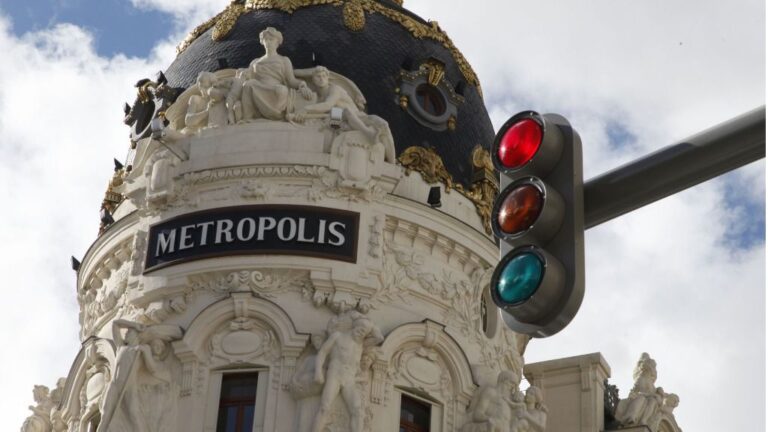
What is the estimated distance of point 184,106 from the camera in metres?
24.8

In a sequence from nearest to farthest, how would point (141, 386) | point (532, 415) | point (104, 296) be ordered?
point (141, 386) → point (532, 415) → point (104, 296)

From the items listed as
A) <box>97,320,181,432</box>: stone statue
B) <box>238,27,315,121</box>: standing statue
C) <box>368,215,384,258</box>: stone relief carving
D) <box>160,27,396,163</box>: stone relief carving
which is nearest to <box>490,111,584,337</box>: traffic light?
<box>97,320,181,432</box>: stone statue

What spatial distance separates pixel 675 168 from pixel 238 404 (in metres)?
17.6

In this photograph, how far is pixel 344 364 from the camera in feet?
69.6

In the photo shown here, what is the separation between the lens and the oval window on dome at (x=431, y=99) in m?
25.3

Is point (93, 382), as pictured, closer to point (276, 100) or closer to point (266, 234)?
point (266, 234)

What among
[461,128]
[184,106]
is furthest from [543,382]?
[184,106]

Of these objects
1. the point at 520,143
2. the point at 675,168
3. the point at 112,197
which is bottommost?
the point at 675,168

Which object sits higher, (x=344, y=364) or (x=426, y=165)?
(x=426, y=165)

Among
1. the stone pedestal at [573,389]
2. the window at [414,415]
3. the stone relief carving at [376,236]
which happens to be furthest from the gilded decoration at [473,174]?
the window at [414,415]

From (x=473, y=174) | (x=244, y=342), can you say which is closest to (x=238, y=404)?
(x=244, y=342)

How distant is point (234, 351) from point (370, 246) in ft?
9.41

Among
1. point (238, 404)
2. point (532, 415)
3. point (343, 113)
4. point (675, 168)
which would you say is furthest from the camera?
point (343, 113)

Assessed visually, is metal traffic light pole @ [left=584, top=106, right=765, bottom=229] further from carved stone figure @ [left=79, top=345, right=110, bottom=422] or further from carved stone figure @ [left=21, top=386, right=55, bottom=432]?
carved stone figure @ [left=21, top=386, right=55, bottom=432]
